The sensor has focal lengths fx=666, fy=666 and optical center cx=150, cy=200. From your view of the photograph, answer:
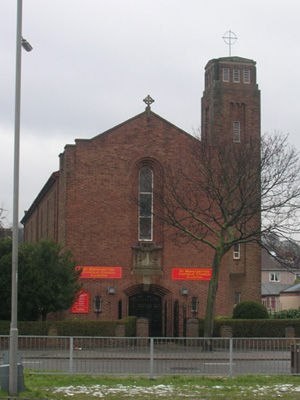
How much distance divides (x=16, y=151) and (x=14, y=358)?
14.9ft

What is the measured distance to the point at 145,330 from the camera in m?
29.7

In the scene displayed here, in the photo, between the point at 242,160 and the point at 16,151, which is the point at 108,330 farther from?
the point at 16,151

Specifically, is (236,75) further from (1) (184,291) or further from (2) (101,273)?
(2) (101,273)

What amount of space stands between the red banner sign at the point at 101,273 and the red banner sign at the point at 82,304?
89 centimetres

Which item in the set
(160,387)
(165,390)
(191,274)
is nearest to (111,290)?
(191,274)

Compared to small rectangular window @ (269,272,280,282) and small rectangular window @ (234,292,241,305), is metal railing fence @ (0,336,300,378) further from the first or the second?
small rectangular window @ (269,272,280,282)

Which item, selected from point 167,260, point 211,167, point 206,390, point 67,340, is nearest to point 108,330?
point 167,260

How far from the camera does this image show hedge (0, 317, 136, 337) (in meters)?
27.9

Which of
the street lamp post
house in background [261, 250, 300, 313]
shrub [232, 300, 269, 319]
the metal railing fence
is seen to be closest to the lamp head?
the street lamp post

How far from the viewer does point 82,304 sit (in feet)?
108

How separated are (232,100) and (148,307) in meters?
12.4

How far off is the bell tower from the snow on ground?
74.1 ft

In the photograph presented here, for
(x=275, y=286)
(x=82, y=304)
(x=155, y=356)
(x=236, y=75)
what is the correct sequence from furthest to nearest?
1. (x=275, y=286)
2. (x=236, y=75)
3. (x=82, y=304)
4. (x=155, y=356)

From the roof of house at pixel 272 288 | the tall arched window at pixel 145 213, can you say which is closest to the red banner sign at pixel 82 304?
the tall arched window at pixel 145 213
